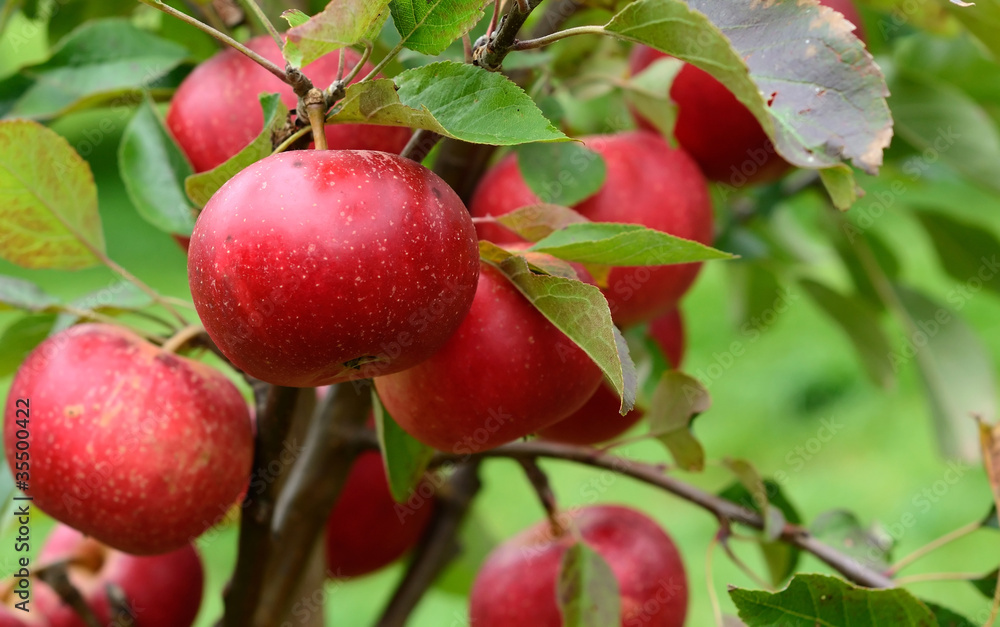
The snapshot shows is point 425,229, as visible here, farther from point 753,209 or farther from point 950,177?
point 950,177

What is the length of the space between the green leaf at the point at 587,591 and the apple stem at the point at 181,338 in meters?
0.27

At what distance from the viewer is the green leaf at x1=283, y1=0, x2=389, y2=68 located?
1.09ft

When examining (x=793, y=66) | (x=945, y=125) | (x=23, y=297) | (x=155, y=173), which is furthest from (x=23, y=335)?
(x=945, y=125)

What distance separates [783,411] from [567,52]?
58.4 inches

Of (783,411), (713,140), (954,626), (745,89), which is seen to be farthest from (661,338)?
(783,411)

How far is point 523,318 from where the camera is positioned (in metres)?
0.44

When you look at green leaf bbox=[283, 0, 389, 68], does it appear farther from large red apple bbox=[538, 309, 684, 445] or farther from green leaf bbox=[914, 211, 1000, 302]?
green leaf bbox=[914, 211, 1000, 302]

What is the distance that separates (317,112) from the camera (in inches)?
15.1

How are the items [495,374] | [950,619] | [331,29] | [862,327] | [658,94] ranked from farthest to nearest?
[862,327] → [658,94] → [950,619] → [495,374] → [331,29]

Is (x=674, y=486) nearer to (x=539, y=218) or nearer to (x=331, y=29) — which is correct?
(x=539, y=218)

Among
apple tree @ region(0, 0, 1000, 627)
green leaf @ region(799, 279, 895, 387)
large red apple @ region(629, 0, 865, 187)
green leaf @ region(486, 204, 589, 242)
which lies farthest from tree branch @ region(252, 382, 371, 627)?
green leaf @ region(799, 279, 895, 387)

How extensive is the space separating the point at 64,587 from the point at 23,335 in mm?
181

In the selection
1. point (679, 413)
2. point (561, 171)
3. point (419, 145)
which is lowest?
point (679, 413)

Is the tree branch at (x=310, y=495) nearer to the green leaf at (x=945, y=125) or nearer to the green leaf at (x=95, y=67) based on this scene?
the green leaf at (x=95, y=67)
